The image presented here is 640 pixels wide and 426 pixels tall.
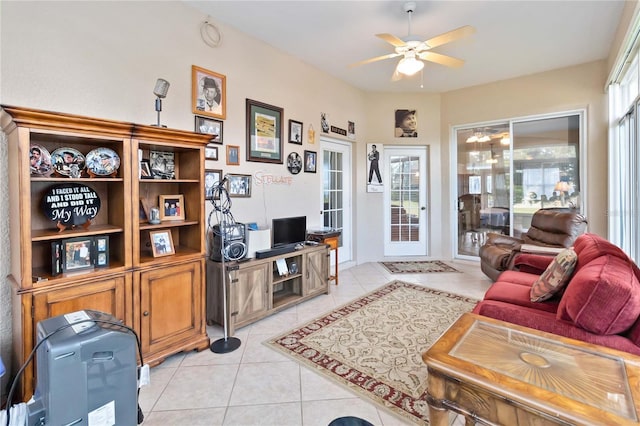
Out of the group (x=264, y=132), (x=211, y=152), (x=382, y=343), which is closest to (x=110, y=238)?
(x=211, y=152)

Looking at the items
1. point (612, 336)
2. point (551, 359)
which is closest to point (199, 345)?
point (551, 359)

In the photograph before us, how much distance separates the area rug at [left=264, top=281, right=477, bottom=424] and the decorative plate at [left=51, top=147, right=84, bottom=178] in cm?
194

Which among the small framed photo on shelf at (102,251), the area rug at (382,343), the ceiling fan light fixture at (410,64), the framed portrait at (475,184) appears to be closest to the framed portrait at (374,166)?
the framed portrait at (475,184)

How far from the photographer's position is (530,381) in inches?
40.1

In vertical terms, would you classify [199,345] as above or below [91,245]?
below

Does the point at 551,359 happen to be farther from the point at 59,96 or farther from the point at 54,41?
the point at 54,41

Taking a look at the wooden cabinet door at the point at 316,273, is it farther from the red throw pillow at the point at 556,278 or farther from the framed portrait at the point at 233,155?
the red throw pillow at the point at 556,278

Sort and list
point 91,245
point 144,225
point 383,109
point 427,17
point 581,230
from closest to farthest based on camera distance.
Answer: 1. point 91,245
2. point 144,225
3. point 427,17
4. point 581,230
5. point 383,109

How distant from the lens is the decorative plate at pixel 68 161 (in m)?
2.00

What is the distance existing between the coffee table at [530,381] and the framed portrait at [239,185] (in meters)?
2.60

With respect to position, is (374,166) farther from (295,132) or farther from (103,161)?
(103,161)

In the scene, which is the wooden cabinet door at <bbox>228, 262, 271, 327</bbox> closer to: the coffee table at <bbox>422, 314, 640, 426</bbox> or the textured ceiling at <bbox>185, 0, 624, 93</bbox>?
the coffee table at <bbox>422, 314, 640, 426</bbox>

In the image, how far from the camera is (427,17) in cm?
315

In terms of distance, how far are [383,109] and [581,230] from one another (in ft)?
11.3
